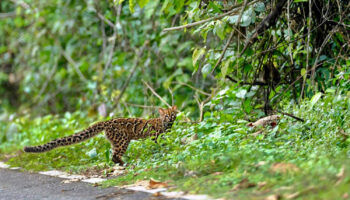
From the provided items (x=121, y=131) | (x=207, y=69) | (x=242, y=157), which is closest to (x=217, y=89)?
(x=207, y=69)

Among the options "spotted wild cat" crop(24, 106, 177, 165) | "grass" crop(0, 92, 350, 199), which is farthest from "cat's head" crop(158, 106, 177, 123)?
"grass" crop(0, 92, 350, 199)

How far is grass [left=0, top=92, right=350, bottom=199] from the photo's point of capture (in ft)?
14.3

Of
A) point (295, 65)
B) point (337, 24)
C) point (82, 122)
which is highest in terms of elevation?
point (337, 24)

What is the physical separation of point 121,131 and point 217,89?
2.09m

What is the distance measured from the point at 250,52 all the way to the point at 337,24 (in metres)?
1.28

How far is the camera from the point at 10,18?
18000 mm

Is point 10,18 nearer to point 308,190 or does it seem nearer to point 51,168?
point 51,168

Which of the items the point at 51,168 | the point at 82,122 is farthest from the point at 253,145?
the point at 82,122

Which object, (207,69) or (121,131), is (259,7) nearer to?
(207,69)

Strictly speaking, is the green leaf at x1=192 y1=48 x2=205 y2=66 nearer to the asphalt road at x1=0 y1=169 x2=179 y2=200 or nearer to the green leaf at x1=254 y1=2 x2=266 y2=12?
the green leaf at x1=254 y1=2 x2=266 y2=12

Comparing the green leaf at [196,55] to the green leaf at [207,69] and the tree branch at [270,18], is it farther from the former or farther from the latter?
the tree branch at [270,18]

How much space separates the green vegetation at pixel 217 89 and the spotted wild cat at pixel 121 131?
173 millimetres

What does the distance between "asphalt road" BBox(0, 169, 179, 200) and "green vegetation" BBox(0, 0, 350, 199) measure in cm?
40

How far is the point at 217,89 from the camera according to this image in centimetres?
920
